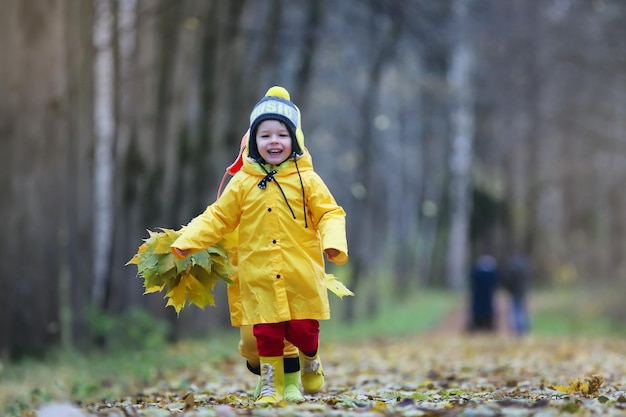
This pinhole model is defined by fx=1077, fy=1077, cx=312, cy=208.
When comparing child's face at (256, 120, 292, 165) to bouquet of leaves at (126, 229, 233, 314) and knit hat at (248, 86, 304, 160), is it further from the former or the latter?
bouquet of leaves at (126, 229, 233, 314)

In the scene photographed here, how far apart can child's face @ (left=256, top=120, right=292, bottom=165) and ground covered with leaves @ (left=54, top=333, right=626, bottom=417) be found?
1701 mm

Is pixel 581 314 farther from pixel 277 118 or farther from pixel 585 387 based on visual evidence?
pixel 277 118

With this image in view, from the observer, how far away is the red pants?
24.1 ft

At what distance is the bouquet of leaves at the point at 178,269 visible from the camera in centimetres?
752

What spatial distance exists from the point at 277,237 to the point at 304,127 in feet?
55.0

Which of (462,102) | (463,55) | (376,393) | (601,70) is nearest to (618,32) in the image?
(601,70)

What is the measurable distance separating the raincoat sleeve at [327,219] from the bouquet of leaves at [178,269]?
0.74 m

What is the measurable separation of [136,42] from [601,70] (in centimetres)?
1558

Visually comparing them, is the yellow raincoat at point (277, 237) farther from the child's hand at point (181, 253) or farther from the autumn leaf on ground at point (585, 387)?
the autumn leaf on ground at point (585, 387)

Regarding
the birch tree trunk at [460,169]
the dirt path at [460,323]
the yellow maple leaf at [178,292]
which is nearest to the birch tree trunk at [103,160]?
the dirt path at [460,323]

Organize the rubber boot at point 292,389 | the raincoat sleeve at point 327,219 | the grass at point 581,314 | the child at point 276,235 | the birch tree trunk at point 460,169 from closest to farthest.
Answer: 1. the raincoat sleeve at point 327,219
2. the child at point 276,235
3. the rubber boot at point 292,389
4. the grass at point 581,314
5. the birch tree trunk at point 460,169

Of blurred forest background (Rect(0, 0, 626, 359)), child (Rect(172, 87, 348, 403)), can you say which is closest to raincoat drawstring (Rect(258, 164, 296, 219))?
child (Rect(172, 87, 348, 403))

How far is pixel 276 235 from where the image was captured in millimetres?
7352

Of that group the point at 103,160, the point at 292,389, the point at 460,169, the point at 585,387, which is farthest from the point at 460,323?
the point at 292,389
